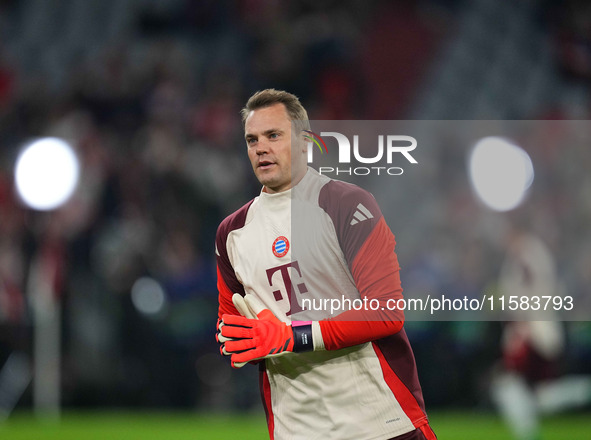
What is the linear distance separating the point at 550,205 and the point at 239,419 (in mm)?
4299

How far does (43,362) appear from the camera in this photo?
8.74 meters

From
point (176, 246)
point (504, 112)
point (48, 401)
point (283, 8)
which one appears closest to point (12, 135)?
point (176, 246)

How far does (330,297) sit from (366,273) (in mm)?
217

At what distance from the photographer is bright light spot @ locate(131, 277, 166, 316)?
28.6ft

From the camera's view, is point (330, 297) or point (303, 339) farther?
point (330, 297)

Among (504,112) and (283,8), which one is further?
(283,8)

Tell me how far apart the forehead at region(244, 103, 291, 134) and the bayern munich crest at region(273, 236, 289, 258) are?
435 mm

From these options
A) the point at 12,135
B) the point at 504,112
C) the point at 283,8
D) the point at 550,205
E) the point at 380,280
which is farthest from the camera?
the point at 283,8

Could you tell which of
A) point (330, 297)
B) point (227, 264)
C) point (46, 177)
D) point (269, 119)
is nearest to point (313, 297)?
point (330, 297)

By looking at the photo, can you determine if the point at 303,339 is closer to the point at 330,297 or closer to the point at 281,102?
the point at 330,297

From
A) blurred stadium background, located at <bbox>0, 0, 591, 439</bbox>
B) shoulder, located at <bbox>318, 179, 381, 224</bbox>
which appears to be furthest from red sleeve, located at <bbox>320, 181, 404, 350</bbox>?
blurred stadium background, located at <bbox>0, 0, 591, 439</bbox>

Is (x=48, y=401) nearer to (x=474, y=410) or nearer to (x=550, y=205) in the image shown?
(x=474, y=410)

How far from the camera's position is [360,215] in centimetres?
294

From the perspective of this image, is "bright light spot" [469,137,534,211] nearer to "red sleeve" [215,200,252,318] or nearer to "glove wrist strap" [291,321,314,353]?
"red sleeve" [215,200,252,318]
